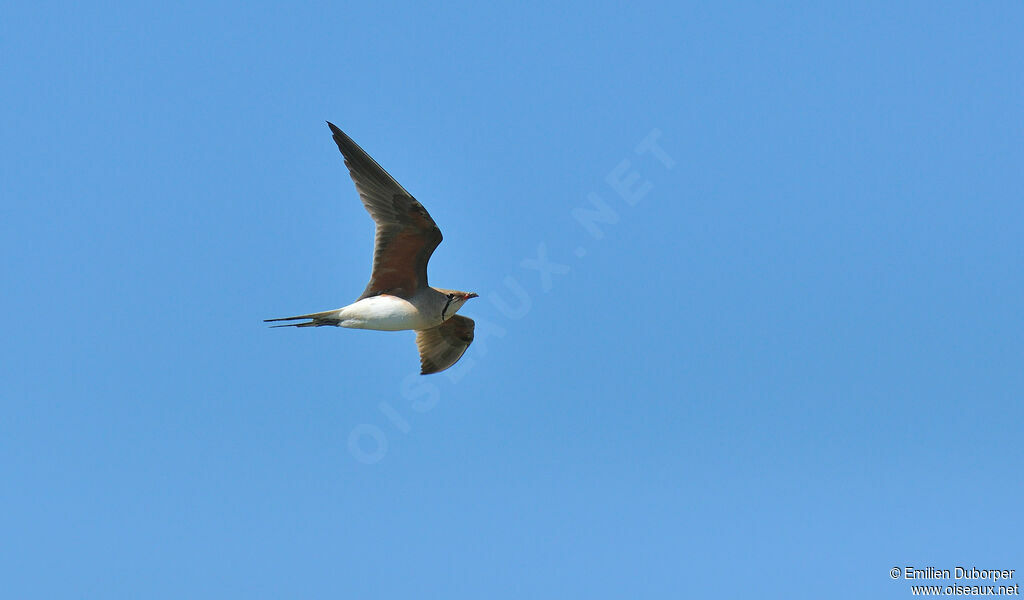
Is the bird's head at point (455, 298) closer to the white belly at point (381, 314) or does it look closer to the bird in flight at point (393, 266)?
the bird in flight at point (393, 266)

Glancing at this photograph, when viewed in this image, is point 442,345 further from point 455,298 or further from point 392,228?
point 392,228

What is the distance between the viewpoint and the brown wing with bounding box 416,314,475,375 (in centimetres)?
2172

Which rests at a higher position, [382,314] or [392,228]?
[392,228]

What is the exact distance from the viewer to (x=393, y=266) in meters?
19.5

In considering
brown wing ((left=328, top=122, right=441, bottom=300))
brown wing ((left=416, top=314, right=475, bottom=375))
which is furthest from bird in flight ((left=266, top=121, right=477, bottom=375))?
brown wing ((left=416, top=314, right=475, bottom=375))

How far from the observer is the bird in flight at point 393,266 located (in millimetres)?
18484

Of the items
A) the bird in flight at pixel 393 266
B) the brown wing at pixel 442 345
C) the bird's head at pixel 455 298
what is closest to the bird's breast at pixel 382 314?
the bird in flight at pixel 393 266

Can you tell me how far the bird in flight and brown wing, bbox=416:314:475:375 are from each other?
0.92m

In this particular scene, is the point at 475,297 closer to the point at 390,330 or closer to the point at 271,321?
the point at 390,330

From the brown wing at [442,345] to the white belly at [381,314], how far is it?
191cm

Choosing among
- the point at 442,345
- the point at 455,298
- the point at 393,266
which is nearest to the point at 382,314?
the point at 393,266

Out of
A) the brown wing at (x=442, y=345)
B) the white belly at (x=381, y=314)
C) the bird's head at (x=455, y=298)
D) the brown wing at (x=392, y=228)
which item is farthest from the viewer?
the brown wing at (x=442, y=345)

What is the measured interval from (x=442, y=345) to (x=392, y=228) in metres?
3.49

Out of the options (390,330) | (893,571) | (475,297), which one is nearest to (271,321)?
(390,330)
